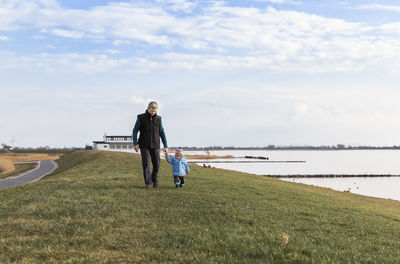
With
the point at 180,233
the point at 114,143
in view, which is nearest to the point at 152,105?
the point at 180,233

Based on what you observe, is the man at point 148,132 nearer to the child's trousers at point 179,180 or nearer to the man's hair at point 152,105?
the man's hair at point 152,105

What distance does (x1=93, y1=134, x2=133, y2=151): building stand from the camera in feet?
338

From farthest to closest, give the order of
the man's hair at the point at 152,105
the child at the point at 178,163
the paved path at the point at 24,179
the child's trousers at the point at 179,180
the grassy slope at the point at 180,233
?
the paved path at the point at 24,179 → the child's trousers at the point at 179,180 → the child at the point at 178,163 → the man's hair at the point at 152,105 → the grassy slope at the point at 180,233

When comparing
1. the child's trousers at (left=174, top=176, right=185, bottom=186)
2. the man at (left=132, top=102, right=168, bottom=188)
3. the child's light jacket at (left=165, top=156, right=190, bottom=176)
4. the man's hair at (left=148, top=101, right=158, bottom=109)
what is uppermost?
the man's hair at (left=148, top=101, right=158, bottom=109)

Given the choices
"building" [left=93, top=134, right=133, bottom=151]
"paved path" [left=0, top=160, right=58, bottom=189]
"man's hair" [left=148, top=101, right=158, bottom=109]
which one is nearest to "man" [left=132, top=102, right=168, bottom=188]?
"man's hair" [left=148, top=101, right=158, bottom=109]

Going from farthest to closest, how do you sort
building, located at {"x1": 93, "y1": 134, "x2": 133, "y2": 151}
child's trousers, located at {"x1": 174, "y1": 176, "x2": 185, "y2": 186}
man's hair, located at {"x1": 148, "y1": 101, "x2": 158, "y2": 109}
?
building, located at {"x1": 93, "y1": 134, "x2": 133, "y2": 151} → child's trousers, located at {"x1": 174, "y1": 176, "x2": 185, "y2": 186} → man's hair, located at {"x1": 148, "y1": 101, "x2": 158, "y2": 109}

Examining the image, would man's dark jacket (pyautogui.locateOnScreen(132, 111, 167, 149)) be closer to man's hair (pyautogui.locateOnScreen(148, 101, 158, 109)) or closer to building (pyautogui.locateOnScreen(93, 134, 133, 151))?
man's hair (pyautogui.locateOnScreen(148, 101, 158, 109))

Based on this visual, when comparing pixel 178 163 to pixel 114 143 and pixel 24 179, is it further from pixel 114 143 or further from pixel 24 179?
pixel 114 143

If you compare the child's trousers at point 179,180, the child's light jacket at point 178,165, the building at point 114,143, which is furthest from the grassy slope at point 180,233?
the building at point 114,143

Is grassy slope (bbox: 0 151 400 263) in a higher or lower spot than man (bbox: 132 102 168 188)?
lower

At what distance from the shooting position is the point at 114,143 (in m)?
104

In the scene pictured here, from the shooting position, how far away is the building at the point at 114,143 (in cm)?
10297

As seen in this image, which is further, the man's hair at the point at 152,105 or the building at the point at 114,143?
the building at the point at 114,143

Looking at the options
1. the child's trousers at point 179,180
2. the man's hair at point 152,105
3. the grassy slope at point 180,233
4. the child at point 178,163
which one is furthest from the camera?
the child's trousers at point 179,180
